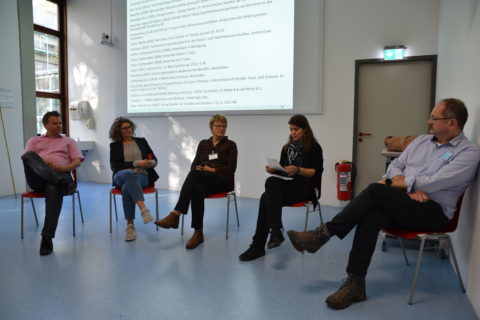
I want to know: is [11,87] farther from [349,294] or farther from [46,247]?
[349,294]

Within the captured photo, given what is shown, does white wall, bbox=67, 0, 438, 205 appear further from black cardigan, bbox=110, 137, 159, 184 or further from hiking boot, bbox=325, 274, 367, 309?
hiking boot, bbox=325, 274, 367, 309

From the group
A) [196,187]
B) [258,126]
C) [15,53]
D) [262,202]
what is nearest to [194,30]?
[258,126]

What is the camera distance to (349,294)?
6.06 feet

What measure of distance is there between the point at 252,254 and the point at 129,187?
1196mm

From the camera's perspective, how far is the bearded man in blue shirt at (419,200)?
1813 mm

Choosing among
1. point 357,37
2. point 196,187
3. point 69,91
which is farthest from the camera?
point 69,91

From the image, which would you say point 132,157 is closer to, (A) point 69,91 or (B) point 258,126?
(B) point 258,126

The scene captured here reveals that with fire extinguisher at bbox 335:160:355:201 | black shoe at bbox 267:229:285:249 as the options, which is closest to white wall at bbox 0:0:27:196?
black shoe at bbox 267:229:285:249

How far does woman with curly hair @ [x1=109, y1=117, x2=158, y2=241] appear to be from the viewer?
2971 mm

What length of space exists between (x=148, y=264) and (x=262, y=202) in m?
0.89

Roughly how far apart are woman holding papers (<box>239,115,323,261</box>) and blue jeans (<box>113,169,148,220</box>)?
1077 millimetres

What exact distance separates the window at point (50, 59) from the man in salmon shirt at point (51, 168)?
3419 mm

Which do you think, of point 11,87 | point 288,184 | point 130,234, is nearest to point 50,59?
point 11,87

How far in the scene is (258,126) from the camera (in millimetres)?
4594
